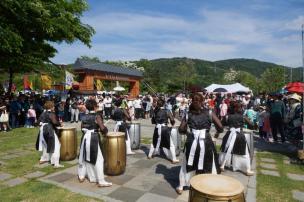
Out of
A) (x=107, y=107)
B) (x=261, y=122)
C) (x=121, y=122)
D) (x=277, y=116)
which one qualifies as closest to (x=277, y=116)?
(x=277, y=116)

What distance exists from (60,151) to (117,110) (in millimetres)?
2232

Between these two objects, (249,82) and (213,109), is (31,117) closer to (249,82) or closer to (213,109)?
(213,109)

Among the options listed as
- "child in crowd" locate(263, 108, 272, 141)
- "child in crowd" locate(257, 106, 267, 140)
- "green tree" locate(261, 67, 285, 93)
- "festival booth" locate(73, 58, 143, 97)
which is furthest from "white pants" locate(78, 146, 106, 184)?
"green tree" locate(261, 67, 285, 93)

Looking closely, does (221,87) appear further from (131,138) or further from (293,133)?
(131,138)

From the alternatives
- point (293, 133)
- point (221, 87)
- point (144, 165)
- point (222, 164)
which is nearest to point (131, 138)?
point (144, 165)

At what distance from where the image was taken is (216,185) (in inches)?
149

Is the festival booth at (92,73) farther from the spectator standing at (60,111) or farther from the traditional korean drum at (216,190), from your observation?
the traditional korean drum at (216,190)

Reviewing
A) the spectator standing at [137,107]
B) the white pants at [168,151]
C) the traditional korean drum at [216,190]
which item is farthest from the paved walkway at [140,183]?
the spectator standing at [137,107]

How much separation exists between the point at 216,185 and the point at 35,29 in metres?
14.9

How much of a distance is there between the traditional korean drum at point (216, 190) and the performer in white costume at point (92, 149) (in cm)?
289

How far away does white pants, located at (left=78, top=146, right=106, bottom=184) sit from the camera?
6.23 metres

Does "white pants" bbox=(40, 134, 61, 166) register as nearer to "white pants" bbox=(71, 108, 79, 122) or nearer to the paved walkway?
the paved walkway

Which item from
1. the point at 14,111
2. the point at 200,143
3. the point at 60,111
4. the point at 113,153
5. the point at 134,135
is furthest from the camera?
the point at 60,111

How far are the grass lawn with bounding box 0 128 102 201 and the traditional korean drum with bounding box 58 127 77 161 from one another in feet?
0.93
